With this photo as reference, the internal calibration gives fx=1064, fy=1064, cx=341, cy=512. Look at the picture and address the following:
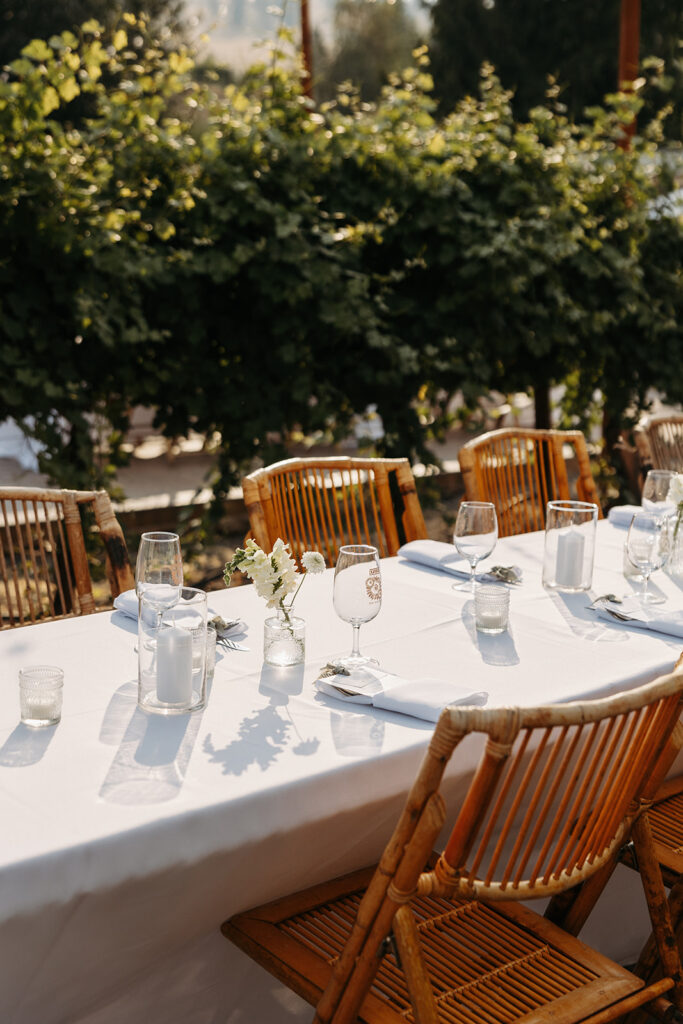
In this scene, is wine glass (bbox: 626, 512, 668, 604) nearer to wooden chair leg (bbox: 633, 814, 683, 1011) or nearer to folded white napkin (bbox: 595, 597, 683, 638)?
folded white napkin (bbox: 595, 597, 683, 638)

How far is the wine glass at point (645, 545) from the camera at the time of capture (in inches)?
86.6

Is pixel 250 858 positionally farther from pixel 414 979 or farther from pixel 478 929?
pixel 478 929

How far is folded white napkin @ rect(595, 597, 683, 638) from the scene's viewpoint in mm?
1965

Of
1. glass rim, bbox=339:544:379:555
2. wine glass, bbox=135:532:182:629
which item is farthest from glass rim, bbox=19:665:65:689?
glass rim, bbox=339:544:379:555

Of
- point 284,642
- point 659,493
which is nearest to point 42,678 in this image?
point 284,642

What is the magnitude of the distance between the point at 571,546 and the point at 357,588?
702mm

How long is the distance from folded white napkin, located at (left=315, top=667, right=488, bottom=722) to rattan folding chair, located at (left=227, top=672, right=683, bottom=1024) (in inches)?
4.7

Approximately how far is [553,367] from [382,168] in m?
1.34

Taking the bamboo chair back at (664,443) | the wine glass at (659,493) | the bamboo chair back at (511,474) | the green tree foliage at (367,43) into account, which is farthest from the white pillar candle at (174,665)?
the green tree foliage at (367,43)

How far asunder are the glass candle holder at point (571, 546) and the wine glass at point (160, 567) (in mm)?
833

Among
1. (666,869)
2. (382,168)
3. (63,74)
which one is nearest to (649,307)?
(382,168)

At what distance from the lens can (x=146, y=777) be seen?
1.33m

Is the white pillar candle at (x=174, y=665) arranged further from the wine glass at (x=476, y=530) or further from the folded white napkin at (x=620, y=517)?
the folded white napkin at (x=620, y=517)

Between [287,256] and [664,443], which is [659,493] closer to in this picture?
[664,443]
